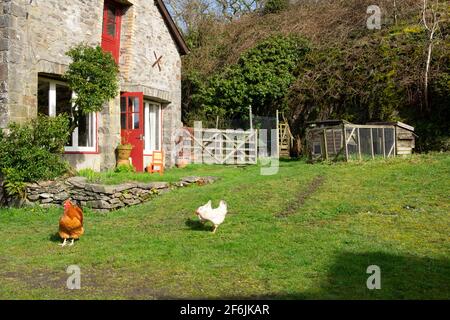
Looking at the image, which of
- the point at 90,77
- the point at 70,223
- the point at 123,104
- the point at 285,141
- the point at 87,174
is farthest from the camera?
the point at 285,141

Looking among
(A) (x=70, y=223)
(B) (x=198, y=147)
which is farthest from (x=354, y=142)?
(A) (x=70, y=223)

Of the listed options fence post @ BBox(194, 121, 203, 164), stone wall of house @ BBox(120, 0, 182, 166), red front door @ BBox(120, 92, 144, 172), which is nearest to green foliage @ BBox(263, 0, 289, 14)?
stone wall of house @ BBox(120, 0, 182, 166)

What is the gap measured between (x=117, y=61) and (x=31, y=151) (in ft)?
18.4

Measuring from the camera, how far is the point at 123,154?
14.4 m

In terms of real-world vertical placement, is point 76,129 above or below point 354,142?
above

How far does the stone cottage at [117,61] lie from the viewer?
1135 centimetres

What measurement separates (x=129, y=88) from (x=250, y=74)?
23.5ft

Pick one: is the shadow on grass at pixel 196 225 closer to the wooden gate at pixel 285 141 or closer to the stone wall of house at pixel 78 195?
the stone wall of house at pixel 78 195

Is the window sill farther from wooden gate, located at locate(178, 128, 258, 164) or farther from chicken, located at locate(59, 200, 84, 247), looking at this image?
chicken, located at locate(59, 200, 84, 247)

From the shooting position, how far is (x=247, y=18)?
86.5 feet

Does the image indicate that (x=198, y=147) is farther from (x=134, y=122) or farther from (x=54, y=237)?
(x=54, y=237)

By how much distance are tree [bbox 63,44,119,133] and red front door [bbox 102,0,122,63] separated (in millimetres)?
2949
